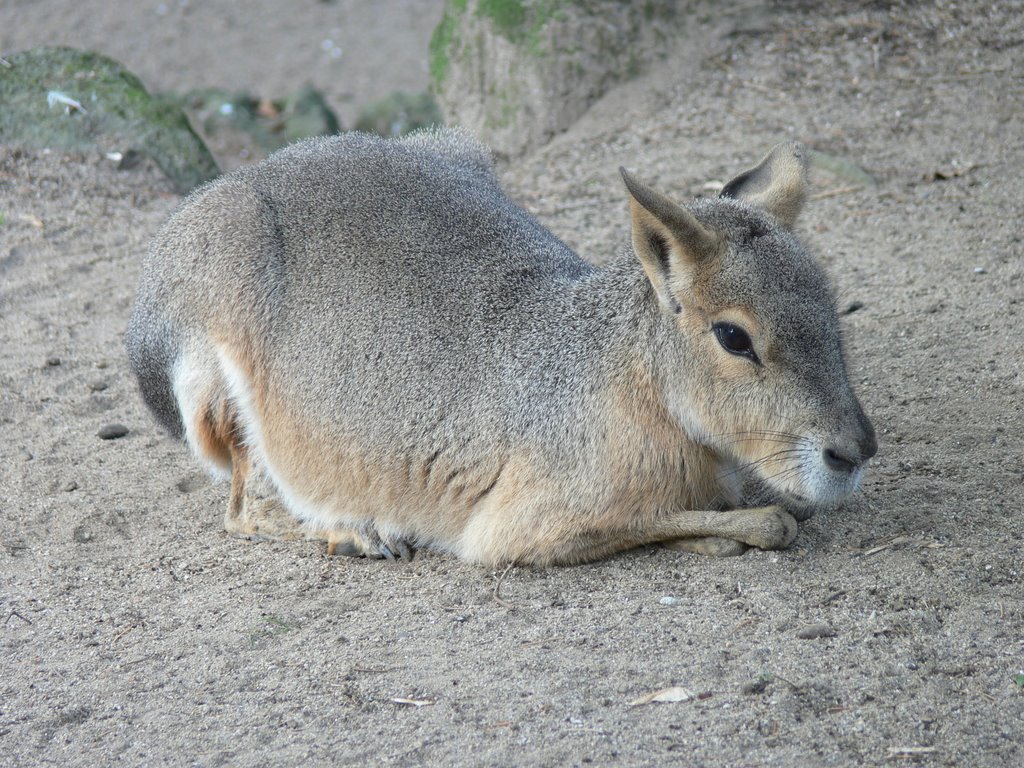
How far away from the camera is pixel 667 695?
3.14 meters

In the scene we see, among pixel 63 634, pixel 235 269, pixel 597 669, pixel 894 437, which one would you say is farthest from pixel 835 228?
pixel 63 634

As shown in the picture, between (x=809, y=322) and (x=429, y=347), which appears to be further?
(x=429, y=347)

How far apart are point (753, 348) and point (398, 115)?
732cm

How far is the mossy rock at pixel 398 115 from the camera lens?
402 inches

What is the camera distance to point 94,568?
4.31 metres

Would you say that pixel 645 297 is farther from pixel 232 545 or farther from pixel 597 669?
pixel 232 545

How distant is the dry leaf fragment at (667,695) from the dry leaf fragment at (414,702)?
0.55m

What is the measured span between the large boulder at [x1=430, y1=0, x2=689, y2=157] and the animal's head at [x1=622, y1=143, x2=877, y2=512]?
433 cm

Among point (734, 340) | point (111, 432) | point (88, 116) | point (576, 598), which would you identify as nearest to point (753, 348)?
point (734, 340)

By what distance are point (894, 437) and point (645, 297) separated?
4.16 ft

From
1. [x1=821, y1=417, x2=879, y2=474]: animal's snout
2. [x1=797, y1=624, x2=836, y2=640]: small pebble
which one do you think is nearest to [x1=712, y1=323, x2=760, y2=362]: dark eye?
[x1=821, y1=417, x2=879, y2=474]: animal's snout

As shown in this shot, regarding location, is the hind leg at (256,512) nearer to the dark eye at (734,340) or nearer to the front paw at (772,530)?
the front paw at (772,530)

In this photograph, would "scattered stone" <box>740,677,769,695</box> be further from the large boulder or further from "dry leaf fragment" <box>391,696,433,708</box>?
the large boulder

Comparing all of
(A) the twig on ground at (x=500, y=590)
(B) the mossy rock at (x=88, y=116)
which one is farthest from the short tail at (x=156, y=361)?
(B) the mossy rock at (x=88, y=116)
